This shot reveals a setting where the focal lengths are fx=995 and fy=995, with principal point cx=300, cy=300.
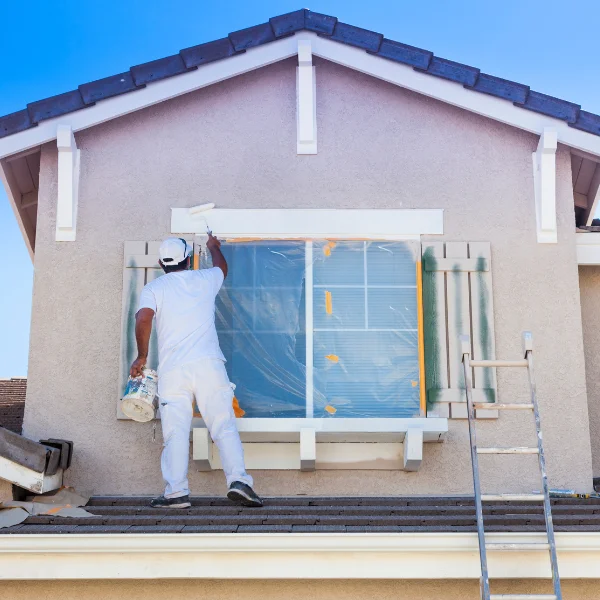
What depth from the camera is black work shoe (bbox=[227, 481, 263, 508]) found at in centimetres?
620

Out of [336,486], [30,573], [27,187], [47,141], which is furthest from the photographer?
[27,187]

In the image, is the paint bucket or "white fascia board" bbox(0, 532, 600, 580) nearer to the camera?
"white fascia board" bbox(0, 532, 600, 580)

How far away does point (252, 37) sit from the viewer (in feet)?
24.4

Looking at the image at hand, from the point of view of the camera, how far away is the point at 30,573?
5.58 meters

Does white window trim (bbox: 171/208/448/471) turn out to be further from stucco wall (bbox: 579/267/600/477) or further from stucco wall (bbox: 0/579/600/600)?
stucco wall (bbox: 579/267/600/477)

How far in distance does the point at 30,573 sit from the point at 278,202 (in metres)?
3.26

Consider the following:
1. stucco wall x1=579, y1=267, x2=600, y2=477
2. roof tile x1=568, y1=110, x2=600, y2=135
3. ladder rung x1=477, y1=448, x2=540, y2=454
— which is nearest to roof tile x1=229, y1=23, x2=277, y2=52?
roof tile x1=568, y1=110, x2=600, y2=135

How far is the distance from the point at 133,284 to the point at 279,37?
2145 millimetres

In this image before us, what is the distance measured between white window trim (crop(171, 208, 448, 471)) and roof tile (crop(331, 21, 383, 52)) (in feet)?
4.00

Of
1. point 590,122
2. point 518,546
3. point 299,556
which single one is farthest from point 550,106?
point 299,556

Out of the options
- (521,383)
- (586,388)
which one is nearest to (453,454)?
(521,383)

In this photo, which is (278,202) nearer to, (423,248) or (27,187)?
(423,248)

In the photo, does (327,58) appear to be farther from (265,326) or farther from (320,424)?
(320,424)

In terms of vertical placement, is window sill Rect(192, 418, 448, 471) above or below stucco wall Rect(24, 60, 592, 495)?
below
